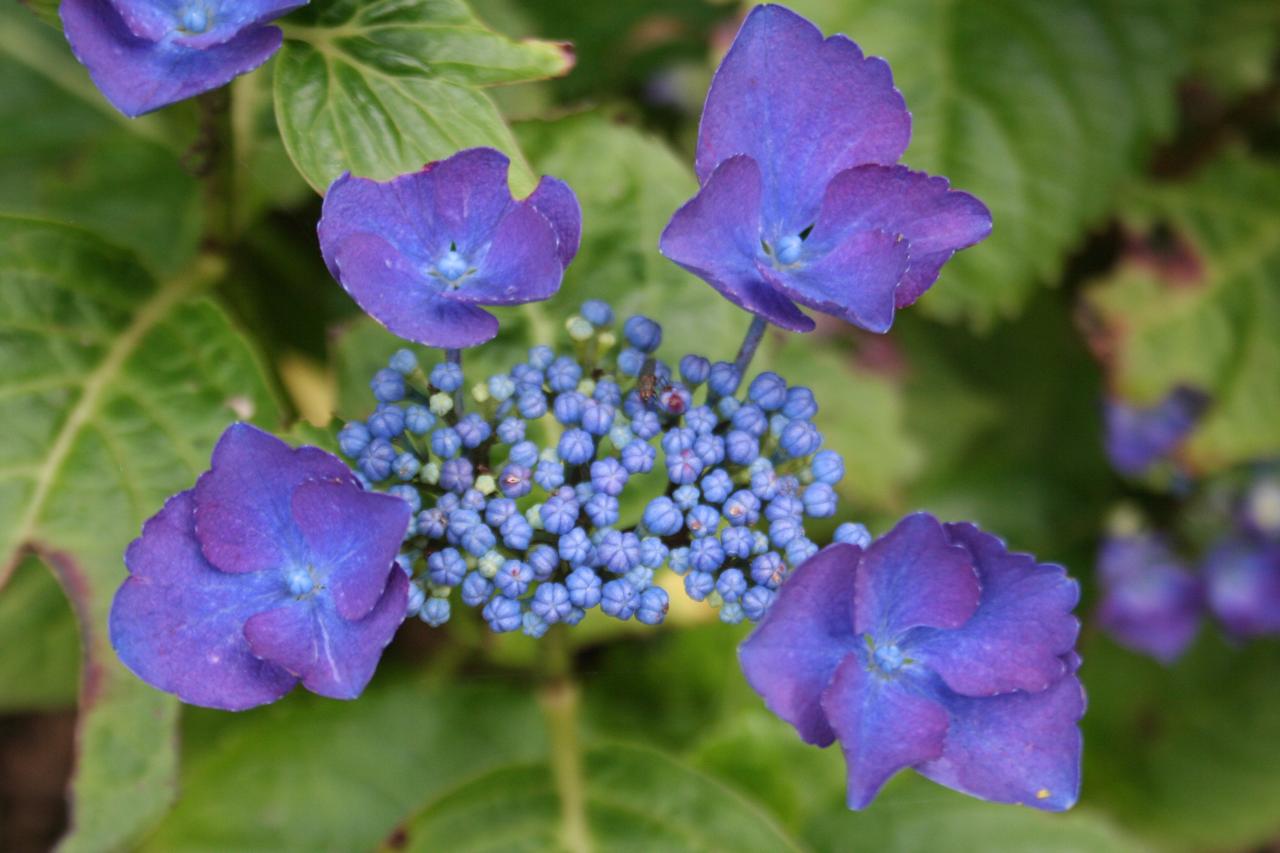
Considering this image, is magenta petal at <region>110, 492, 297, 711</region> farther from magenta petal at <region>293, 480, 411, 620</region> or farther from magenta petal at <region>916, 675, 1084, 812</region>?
magenta petal at <region>916, 675, 1084, 812</region>

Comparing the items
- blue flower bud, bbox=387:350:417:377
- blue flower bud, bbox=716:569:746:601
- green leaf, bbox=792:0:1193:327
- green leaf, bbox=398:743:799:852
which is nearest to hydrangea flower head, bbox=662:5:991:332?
blue flower bud, bbox=716:569:746:601

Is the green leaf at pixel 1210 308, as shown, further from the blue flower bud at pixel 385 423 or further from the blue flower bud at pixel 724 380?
the blue flower bud at pixel 385 423

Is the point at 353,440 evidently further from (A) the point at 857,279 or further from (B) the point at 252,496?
(A) the point at 857,279

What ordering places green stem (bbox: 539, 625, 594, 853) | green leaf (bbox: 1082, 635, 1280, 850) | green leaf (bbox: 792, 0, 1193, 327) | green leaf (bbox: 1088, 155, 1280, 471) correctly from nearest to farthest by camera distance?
green stem (bbox: 539, 625, 594, 853), green leaf (bbox: 792, 0, 1193, 327), green leaf (bbox: 1088, 155, 1280, 471), green leaf (bbox: 1082, 635, 1280, 850)

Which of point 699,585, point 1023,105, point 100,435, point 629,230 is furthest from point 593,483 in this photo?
point 1023,105

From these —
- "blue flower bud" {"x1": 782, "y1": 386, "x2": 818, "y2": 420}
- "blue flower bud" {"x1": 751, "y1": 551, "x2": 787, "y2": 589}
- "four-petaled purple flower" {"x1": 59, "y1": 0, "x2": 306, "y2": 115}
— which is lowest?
"blue flower bud" {"x1": 751, "y1": 551, "x2": 787, "y2": 589}

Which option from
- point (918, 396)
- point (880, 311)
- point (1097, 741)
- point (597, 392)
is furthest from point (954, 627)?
point (1097, 741)
